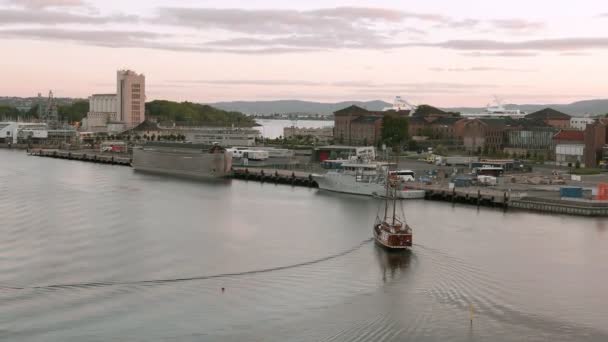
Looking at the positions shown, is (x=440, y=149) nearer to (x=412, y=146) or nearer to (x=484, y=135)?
(x=412, y=146)

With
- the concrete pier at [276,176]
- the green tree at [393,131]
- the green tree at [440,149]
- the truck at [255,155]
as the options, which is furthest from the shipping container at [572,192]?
the green tree at [393,131]

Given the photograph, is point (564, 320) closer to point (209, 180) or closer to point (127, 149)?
point (209, 180)

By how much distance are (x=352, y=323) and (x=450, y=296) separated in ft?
5.24

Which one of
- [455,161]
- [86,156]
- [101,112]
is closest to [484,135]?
[455,161]

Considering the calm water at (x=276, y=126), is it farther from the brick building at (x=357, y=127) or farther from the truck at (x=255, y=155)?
the truck at (x=255, y=155)

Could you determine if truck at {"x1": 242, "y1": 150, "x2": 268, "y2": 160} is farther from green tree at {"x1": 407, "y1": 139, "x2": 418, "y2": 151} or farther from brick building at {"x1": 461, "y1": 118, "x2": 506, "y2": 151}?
brick building at {"x1": 461, "y1": 118, "x2": 506, "y2": 151}

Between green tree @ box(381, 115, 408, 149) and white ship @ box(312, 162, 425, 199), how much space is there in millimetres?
14265

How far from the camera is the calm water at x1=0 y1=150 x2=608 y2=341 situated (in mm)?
8000

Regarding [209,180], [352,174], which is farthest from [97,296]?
[209,180]

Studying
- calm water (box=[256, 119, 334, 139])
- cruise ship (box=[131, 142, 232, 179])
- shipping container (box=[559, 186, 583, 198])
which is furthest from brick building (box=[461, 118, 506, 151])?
calm water (box=[256, 119, 334, 139])

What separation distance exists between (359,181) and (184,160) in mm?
8757

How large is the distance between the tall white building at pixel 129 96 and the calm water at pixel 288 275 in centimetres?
4010

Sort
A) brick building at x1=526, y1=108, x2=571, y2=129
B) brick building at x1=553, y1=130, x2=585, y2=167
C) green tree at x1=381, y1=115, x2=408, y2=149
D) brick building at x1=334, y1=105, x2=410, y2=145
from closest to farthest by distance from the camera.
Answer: brick building at x1=553, y1=130, x2=585, y2=167
green tree at x1=381, y1=115, x2=408, y2=149
brick building at x1=334, y1=105, x2=410, y2=145
brick building at x1=526, y1=108, x2=571, y2=129

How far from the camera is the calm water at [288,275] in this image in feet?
26.2
